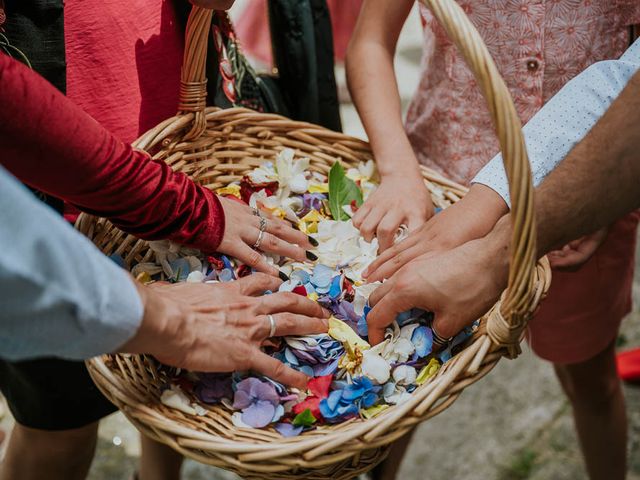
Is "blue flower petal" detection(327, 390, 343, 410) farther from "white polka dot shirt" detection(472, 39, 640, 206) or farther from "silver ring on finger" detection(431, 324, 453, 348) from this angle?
"white polka dot shirt" detection(472, 39, 640, 206)

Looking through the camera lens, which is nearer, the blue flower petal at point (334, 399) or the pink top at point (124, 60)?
the blue flower petal at point (334, 399)

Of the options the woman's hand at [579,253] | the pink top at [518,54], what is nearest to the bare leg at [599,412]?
the woman's hand at [579,253]

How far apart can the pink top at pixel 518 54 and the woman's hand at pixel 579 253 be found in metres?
0.25

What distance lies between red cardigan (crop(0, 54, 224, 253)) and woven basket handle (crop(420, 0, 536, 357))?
0.48m

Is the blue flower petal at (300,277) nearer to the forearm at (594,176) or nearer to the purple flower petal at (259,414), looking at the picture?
the purple flower petal at (259,414)

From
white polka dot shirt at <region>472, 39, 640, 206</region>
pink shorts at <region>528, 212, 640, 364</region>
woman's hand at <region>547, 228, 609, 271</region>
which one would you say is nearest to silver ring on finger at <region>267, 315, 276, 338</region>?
white polka dot shirt at <region>472, 39, 640, 206</region>

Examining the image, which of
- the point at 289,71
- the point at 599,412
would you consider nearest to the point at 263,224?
the point at 289,71

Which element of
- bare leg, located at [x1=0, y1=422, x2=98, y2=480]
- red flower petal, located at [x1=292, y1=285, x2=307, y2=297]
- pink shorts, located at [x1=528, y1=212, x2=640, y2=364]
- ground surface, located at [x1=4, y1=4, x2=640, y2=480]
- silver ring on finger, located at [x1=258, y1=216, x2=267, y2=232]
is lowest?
ground surface, located at [x1=4, y1=4, x2=640, y2=480]

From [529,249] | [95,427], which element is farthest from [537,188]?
[95,427]

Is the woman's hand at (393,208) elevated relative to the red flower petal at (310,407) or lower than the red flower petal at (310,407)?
elevated

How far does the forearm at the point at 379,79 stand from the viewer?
1325 millimetres

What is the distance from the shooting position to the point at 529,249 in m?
0.86

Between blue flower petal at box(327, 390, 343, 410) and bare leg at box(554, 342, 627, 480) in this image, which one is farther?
bare leg at box(554, 342, 627, 480)

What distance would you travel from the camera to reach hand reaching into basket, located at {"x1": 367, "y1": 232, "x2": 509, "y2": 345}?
98 cm
